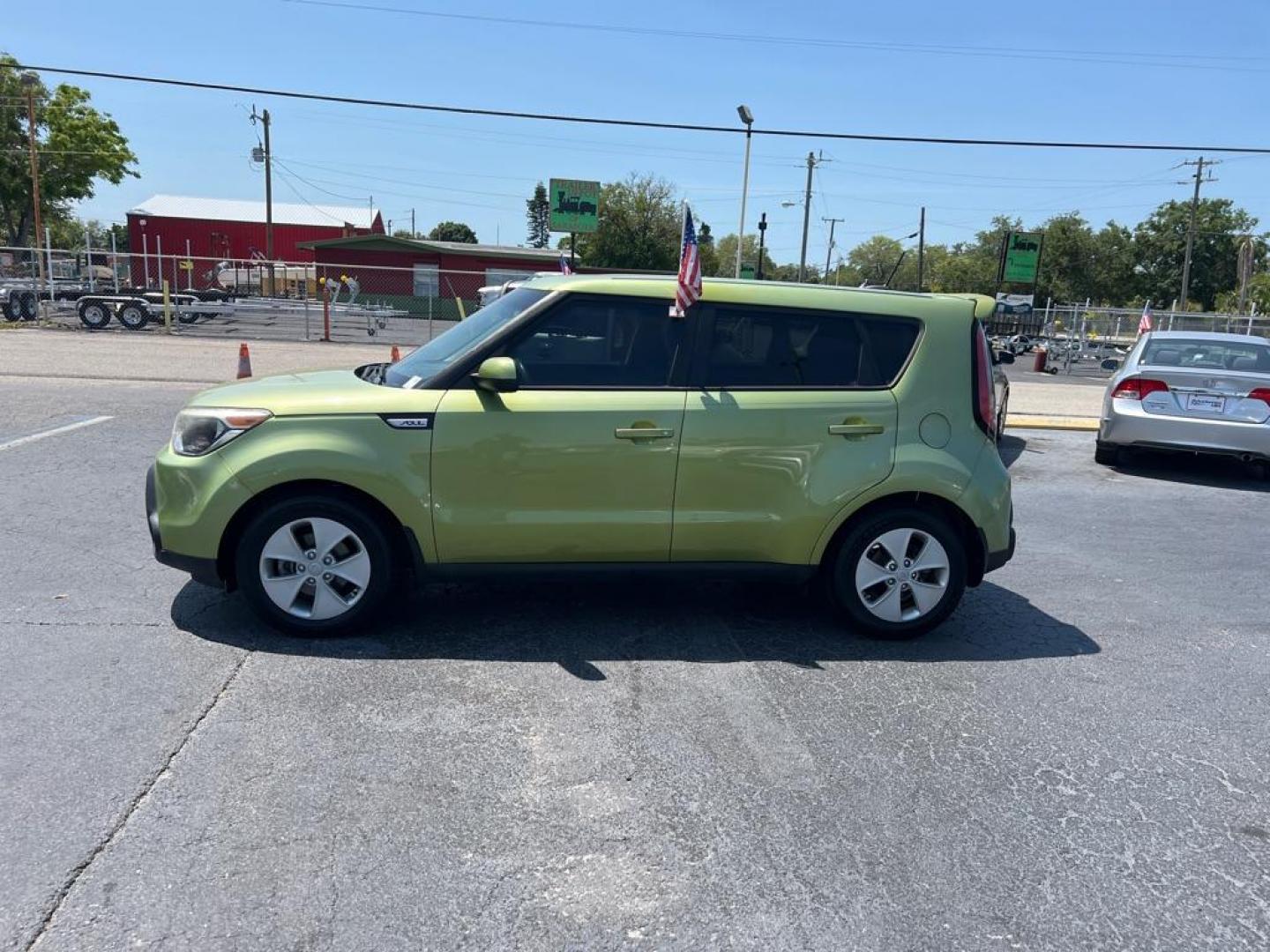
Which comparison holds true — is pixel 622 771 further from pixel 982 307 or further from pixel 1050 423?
pixel 1050 423

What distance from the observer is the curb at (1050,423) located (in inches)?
548

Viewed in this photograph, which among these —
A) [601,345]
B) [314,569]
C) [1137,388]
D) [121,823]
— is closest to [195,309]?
[1137,388]

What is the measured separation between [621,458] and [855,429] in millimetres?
1163

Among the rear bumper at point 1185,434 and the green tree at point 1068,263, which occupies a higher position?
the green tree at point 1068,263

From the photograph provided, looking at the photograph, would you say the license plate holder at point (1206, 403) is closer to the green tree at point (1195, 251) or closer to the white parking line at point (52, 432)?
the white parking line at point (52, 432)

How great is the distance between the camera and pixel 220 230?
59594 millimetres

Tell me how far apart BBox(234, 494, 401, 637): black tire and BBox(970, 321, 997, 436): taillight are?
2.99 m

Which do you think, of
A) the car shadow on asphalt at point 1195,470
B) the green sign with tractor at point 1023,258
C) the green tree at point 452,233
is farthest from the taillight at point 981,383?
the green tree at point 452,233

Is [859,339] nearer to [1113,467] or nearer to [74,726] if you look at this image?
[74,726]

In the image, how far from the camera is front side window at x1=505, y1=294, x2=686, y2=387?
15.6 feet

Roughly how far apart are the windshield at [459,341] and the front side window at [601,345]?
172mm

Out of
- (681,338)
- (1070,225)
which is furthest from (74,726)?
(1070,225)

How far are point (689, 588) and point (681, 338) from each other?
1.66m

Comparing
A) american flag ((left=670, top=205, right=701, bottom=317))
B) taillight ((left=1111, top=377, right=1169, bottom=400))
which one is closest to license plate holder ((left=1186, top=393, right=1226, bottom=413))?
taillight ((left=1111, top=377, right=1169, bottom=400))
